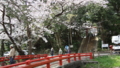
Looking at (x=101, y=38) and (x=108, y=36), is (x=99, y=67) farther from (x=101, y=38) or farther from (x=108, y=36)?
(x=108, y=36)

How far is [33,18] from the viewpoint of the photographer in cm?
1227

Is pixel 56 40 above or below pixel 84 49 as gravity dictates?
above

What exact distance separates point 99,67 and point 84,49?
69.4ft

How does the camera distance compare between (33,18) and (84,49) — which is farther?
(84,49)

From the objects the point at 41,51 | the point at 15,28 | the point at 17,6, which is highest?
the point at 17,6

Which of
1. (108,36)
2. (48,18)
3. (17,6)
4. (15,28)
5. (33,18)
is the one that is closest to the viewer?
(17,6)

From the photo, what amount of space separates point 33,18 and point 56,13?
3.15 m

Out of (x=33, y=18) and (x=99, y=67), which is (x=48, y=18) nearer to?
(x=33, y=18)

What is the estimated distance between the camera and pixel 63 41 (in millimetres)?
34375

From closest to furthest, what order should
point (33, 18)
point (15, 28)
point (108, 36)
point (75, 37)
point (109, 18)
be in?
point (33, 18)
point (15, 28)
point (109, 18)
point (108, 36)
point (75, 37)

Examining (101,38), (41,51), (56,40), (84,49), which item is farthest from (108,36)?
(41,51)

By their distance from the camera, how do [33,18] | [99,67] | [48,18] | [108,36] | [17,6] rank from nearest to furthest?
[17,6] → [99,67] → [33,18] → [48,18] → [108,36]

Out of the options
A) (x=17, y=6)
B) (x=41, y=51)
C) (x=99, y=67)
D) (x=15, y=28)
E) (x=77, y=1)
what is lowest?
(x=41, y=51)

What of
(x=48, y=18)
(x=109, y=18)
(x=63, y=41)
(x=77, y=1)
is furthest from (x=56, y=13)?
(x=63, y=41)
